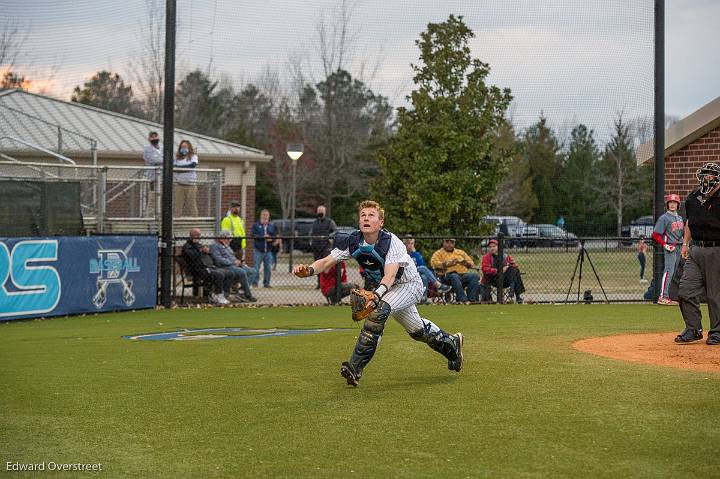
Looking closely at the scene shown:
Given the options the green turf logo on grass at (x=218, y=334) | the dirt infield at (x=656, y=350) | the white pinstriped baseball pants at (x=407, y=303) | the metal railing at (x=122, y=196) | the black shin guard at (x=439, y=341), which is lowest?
the green turf logo on grass at (x=218, y=334)

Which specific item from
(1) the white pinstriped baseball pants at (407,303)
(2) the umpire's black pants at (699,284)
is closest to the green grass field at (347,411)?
(1) the white pinstriped baseball pants at (407,303)

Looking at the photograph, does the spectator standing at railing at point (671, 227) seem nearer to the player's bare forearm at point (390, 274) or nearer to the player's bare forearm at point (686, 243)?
the player's bare forearm at point (686, 243)

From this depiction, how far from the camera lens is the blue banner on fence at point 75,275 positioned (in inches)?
639

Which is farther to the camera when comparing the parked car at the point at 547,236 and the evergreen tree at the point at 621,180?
the evergreen tree at the point at 621,180

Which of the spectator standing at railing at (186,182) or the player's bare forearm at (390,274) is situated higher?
the spectator standing at railing at (186,182)

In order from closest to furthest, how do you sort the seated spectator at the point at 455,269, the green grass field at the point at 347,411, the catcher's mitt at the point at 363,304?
the green grass field at the point at 347,411, the catcher's mitt at the point at 363,304, the seated spectator at the point at 455,269

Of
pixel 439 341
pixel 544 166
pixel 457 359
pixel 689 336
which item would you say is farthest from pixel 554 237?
pixel 439 341

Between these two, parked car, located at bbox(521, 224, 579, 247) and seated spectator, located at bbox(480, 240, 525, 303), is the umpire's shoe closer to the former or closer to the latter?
seated spectator, located at bbox(480, 240, 525, 303)

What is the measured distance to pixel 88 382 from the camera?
376 inches

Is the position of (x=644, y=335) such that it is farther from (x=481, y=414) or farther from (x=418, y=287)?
(x=481, y=414)

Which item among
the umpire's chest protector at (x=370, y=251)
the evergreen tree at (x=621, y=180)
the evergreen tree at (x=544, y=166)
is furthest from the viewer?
the evergreen tree at (x=621, y=180)

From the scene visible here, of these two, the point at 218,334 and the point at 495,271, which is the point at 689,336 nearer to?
the point at 218,334

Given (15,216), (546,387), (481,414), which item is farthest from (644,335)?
(15,216)

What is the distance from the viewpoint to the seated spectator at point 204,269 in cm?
1944
